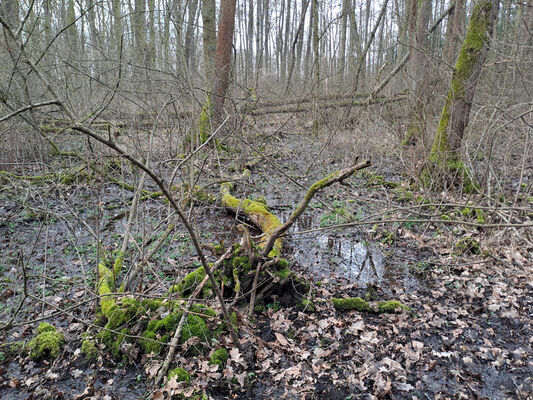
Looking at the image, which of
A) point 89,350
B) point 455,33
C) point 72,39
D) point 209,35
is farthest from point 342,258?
point 72,39

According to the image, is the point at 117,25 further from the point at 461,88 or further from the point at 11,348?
the point at 461,88

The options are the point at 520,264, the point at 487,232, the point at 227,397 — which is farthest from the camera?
the point at 487,232

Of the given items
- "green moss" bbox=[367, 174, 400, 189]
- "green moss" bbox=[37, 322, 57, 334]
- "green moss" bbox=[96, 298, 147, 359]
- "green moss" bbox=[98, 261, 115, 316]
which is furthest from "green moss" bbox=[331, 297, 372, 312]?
"green moss" bbox=[367, 174, 400, 189]

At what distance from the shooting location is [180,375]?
304 centimetres

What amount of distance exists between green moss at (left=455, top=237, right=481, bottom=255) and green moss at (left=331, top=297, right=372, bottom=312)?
1.95 m

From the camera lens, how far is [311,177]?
9.30 metres

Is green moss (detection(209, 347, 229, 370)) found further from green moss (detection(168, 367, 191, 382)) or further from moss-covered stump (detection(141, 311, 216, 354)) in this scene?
green moss (detection(168, 367, 191, 382))

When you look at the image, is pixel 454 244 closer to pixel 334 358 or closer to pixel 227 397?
pixel 334 358

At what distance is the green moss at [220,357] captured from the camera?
3.27 m

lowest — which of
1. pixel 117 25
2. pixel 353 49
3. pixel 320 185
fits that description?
pixel 320 185

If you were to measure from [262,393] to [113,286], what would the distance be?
6.72 ft

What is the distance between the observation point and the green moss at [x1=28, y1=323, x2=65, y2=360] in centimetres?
338

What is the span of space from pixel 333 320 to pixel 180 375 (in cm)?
181

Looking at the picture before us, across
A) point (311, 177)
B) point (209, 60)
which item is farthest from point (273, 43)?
point (311, 177)
